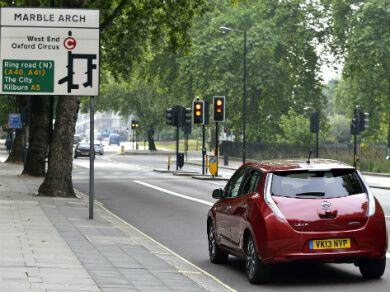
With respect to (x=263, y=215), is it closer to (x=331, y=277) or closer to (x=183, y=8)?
(x=331, y=277)

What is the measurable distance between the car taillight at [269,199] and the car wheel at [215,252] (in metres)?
1.92

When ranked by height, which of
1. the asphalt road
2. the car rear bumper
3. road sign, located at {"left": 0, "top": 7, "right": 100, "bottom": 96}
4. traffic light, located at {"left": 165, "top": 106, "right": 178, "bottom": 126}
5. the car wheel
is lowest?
the asphalt road

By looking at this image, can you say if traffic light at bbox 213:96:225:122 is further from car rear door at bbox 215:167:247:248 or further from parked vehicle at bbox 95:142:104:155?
parked vehicle at bbox 95:142:104:155

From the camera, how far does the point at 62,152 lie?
25.8 meters

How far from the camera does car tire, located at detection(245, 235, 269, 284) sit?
1069 centimetres

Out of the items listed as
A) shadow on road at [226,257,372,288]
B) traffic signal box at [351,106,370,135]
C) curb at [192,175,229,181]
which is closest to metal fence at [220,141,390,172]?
traffic signal box at [351,106,370,135]

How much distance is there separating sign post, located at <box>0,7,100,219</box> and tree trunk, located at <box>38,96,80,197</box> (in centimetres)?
502

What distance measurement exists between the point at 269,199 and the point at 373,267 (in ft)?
4.75

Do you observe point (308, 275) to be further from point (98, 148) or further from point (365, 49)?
point (98, 148)

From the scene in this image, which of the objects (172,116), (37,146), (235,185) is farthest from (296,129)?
(235,185)

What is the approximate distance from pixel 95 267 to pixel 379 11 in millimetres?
55779

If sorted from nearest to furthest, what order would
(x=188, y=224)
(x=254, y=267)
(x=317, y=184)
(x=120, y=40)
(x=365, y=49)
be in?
1. (x=254, y=267)
2. (x=317, y=184)
3. (x=188, y=224)
4. (x=120, y=40)
5. (x=365, y=49)

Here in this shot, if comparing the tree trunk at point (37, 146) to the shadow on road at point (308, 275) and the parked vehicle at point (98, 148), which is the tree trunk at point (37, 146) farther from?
the parked vehicle at point (98, 148)

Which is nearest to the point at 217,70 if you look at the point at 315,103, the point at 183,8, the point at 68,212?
the point at 315,103
